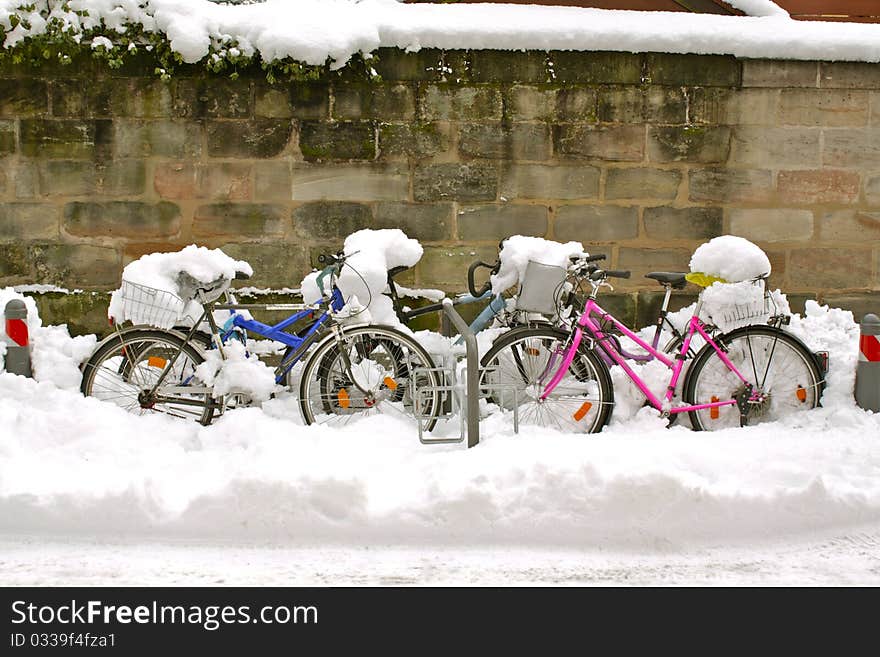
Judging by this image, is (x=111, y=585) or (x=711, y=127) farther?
(x=711, y=127)

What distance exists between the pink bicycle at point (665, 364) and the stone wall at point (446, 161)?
50.0 inches

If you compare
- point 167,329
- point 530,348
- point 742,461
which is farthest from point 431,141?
point 742,461

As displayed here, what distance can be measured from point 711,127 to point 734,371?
2140 millimetres

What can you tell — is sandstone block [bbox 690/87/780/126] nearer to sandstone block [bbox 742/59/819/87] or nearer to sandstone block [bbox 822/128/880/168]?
sandstone block [bbox 742/59/819/87]

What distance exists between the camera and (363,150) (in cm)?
676

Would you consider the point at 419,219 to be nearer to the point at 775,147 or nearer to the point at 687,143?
the point at 687,143

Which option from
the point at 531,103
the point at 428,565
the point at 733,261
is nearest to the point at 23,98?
the point at 531,103

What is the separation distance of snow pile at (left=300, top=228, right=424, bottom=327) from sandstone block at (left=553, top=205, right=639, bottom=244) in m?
1.47

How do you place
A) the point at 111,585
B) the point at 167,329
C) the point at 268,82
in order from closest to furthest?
1. the point at 111,585
2. the point at 167,329
3. the point at 268,82

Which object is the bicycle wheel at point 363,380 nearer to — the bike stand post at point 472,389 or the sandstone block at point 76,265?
the bike stand post at point 472,389

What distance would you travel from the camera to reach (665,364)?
5.91m

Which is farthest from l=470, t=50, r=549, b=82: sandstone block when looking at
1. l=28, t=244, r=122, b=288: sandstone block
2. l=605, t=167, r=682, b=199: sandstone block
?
l=28, t=244, r=122, b=288: sandstone block

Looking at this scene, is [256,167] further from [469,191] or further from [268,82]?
[469,191]

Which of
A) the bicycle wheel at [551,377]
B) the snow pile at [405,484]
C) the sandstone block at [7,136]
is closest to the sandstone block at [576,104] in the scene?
the bicycle wheel at [551,377]
